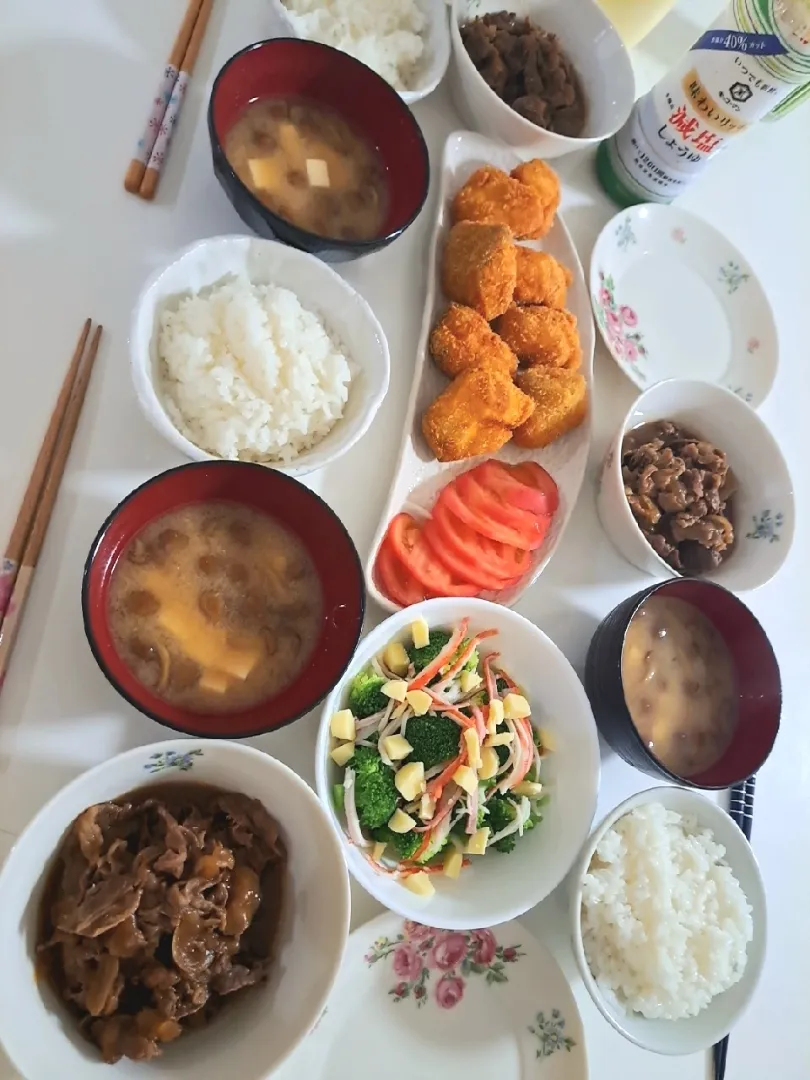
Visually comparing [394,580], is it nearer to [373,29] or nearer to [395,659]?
[395,659]

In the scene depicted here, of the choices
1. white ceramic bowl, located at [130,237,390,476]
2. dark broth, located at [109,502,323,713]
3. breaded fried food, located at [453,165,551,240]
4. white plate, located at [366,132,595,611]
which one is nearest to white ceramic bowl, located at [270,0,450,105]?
white plate, located at [366,132,595,611]

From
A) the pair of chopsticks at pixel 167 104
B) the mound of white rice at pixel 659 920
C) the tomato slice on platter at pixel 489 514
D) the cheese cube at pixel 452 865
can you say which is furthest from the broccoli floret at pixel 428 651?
the pair of chopsticks at pixel 167 104

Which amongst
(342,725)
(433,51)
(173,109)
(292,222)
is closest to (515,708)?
(342,725)

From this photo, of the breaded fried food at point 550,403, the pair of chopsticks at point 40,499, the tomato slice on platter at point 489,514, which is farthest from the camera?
the breaded fried food at point 550,403

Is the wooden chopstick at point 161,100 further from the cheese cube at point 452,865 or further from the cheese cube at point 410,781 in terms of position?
the cheese cube at point 452,865

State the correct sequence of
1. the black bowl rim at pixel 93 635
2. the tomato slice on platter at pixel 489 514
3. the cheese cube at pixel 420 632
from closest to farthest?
the black bowl rim at pixel 93 635, the cheese cube at pixel 420 632, the tomato slice on platter at pixel 489 514

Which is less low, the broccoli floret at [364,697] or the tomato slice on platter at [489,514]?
the tomato slice on platter at [489,514]

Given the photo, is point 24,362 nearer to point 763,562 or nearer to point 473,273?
point 473,273
